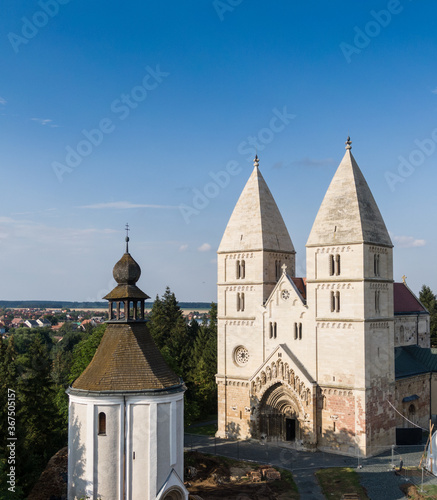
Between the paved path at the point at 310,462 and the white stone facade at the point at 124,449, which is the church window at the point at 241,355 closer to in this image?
the paved path at the point at 310,462

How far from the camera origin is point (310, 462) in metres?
38.6

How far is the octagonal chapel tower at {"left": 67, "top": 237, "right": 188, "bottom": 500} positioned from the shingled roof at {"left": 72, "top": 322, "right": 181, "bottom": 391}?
45 mm

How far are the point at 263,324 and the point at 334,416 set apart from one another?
8.90 meters

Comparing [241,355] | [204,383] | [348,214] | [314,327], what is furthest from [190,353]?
[348,214]

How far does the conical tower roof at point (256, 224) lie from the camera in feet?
152

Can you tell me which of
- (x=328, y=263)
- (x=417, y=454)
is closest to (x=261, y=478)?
(x=417, y=454)

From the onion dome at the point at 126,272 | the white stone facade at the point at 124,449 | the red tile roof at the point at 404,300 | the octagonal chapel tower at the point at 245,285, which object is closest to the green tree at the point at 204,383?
the octagonal chapel tower at the point at 245,285

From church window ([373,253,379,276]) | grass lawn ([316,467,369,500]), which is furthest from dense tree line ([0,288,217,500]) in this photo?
church window ([373,253,379,276])

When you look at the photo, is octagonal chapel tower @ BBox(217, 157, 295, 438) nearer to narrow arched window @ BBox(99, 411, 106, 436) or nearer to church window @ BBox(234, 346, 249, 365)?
church window @ BBox(234, 346, 249, 365)

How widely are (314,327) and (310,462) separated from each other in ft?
30.9

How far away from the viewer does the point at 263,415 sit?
145ft

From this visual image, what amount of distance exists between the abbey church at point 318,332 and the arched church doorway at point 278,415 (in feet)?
0.26

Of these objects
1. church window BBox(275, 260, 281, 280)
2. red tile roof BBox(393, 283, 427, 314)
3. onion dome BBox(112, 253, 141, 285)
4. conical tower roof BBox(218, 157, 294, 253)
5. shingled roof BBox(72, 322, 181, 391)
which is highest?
conical tower roof BBox(218, 157, 294, 253)

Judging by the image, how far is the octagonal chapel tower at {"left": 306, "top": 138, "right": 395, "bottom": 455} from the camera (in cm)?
4000
